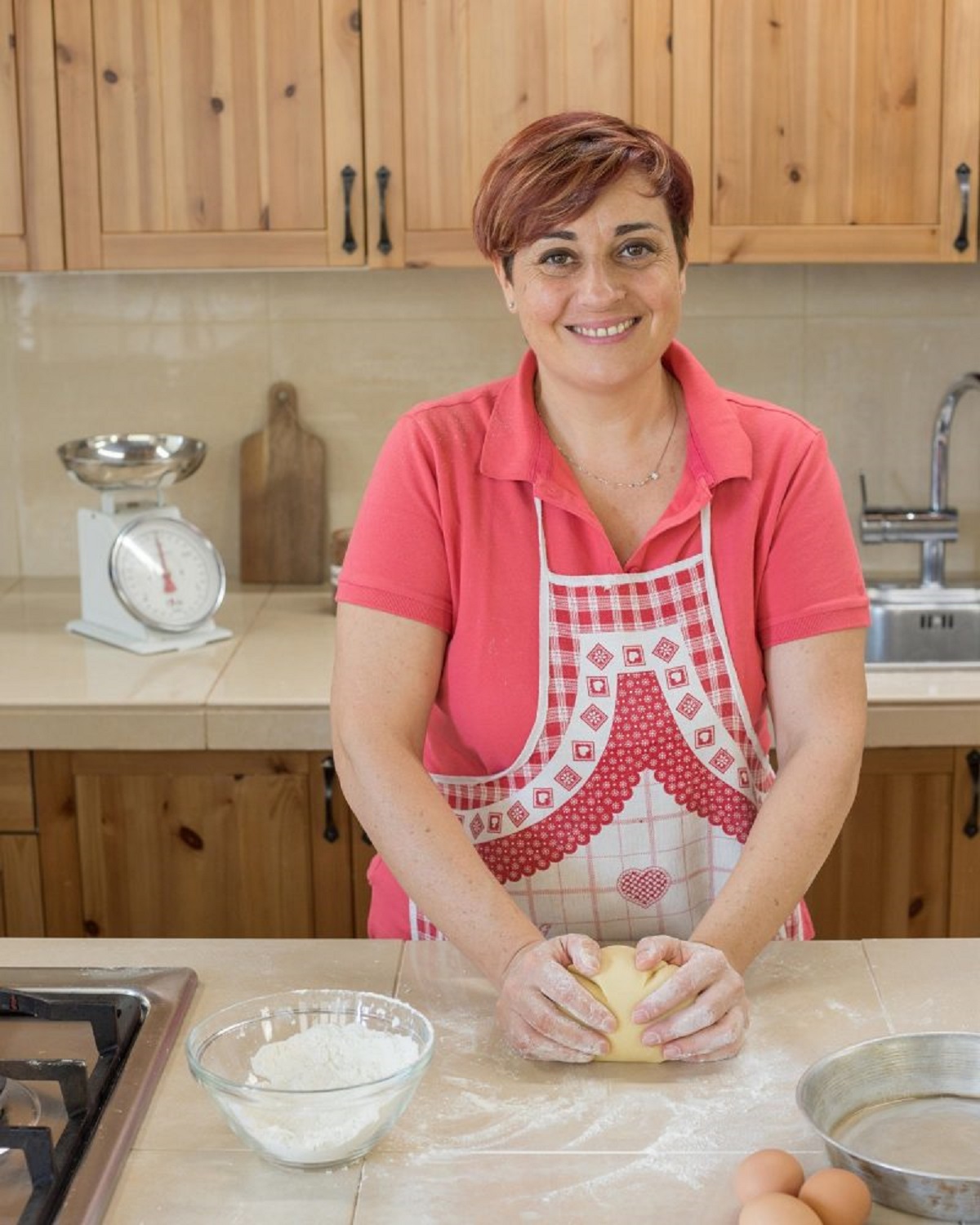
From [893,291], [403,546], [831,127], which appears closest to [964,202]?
[831,127]

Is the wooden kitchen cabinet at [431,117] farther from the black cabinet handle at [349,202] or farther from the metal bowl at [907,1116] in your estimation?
the metal bowl at [907,1116]

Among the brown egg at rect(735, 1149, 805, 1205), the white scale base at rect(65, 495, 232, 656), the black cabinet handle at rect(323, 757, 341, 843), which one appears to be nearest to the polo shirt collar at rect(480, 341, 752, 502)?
the brown egg at rect(735, 1149, 805, 1205)

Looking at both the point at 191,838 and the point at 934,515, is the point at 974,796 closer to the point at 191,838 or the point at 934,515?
the point at 934,515

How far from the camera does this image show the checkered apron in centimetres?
169

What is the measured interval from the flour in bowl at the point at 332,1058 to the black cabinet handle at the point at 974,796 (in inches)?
53.9

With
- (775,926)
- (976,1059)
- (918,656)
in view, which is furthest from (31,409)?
(976,1059)

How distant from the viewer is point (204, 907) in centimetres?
251

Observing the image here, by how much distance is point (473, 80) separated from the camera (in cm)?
260

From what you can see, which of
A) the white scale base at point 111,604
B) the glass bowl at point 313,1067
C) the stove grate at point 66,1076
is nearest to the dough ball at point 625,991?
the glass bowl at point 313,1067

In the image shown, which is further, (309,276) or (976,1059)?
(309,276)

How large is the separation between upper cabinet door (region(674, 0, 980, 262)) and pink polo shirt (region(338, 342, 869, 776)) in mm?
1005

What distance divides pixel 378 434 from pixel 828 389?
80cm

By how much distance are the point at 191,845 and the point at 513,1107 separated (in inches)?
50.9

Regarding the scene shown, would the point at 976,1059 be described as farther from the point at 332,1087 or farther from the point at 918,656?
the point at 918,656
